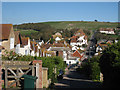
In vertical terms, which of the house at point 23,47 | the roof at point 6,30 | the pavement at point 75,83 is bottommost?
the pavement at point 75,83

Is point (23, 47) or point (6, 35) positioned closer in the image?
point (6, 35)

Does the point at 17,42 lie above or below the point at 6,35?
below

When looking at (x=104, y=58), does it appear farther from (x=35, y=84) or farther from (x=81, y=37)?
(x=81, y=37)

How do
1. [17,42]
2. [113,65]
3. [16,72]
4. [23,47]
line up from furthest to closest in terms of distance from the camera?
[23,47] → [17,42] → [113,65] → [16,72]

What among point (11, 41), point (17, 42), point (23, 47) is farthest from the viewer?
point (23, 47)

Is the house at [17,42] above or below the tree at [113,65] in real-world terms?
above

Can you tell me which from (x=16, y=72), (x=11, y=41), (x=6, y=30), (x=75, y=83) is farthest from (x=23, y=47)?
(x=16, y=72)

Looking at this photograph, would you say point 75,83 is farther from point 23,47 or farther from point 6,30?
point 23,47

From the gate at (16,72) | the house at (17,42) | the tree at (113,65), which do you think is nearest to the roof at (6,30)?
the house at (17,42)

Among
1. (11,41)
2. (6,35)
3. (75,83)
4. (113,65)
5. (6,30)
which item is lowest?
(75,83)

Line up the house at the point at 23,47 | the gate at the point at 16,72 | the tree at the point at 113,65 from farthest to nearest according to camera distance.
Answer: the house at the point at 23,47
the tree at the point at 113,65
the gate at the point at 16,72

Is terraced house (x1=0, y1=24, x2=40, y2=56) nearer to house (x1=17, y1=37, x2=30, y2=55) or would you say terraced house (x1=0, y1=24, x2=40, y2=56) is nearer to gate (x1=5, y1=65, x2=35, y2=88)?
house (x1=17, y1=37, x2=30, y2=55)

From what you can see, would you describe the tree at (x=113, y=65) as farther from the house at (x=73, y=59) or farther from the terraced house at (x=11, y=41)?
the house at (x=73, y=59)

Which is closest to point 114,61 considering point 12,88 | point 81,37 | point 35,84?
point 35,84
